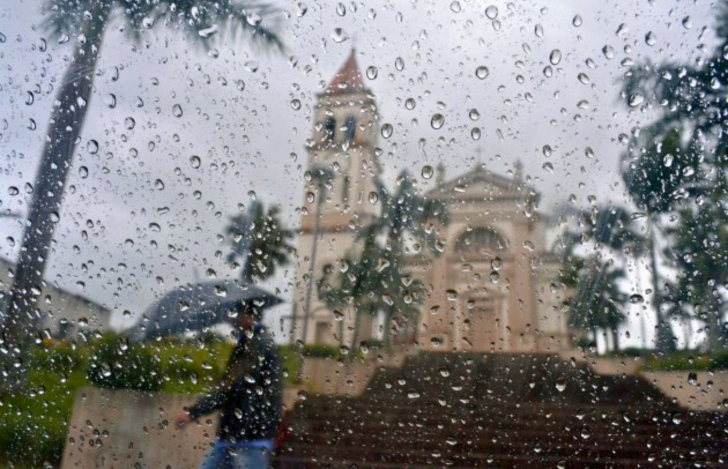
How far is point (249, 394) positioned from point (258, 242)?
325 millimetres

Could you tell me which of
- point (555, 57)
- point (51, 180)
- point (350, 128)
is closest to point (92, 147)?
point (51, 180)

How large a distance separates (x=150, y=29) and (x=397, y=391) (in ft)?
3.63

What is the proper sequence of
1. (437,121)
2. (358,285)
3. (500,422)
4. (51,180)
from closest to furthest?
1. (500,422)
2. (358,285)
3. (437,121)
4. (51,180)

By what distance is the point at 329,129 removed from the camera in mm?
1336

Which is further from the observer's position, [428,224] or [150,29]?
[150,29]

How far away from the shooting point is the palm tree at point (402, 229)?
117cm

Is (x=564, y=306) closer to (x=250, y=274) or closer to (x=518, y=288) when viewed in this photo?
(x=518, y=288)

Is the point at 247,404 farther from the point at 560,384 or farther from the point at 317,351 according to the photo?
the point at 560,384

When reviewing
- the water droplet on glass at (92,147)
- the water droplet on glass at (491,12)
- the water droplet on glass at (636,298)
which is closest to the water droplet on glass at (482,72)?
the water droplet on glass at (491,12)

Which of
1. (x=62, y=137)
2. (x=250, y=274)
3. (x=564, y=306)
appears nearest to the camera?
(x=564, y=306)

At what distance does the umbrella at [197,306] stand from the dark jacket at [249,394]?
0.22 ft

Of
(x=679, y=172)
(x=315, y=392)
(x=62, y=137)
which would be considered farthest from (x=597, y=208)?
(x=62, y=137)

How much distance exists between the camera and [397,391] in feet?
3.73

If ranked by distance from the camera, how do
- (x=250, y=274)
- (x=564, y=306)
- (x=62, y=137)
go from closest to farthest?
(x=564, y=306)
(x=250, y=274)
(x=62, y=137)
